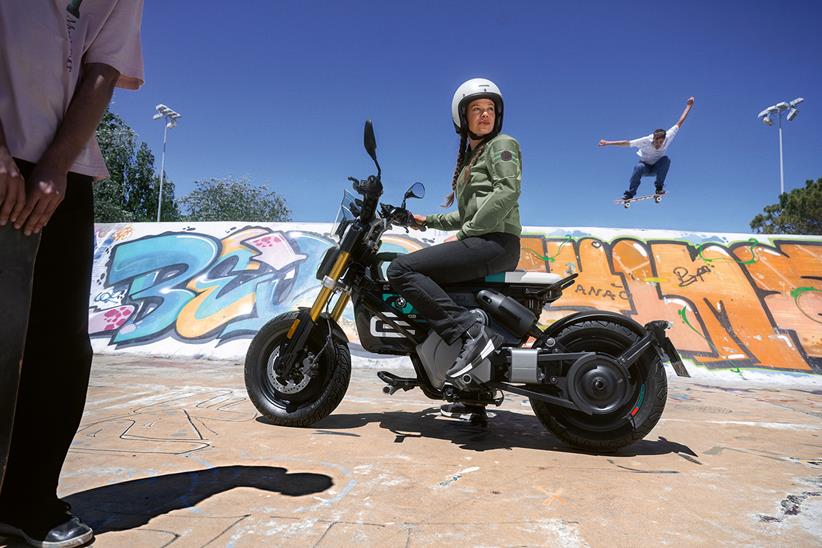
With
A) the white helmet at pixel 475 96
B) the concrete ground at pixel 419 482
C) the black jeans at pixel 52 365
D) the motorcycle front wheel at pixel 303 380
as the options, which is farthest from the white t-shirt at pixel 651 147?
the black jeans at pixel 52 365

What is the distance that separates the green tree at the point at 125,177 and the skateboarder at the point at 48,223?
99.0ft

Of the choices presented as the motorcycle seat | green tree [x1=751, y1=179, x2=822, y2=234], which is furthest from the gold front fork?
green tree [x1=751, y1=179, x2=822, y2=234]

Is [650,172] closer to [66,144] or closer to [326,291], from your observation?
[326,291]

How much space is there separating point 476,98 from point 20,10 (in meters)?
2.57

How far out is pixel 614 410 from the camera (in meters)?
3.01

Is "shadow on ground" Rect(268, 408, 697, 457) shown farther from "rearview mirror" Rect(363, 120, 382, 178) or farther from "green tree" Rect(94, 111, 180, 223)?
"green tree" Rect(94, 111, 180, 223)

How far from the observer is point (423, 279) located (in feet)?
10.2

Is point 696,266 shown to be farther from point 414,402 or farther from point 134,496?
point 134,496

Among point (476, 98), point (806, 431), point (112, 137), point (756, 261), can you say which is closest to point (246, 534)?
point (476, 98)

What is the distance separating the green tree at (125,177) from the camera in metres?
29.1

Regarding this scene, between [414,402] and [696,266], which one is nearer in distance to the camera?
[414,402]

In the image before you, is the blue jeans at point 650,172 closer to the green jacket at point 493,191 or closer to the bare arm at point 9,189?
the green jacket at point 493,191

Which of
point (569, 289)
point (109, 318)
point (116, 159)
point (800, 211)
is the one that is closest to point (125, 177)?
point (116, 159)

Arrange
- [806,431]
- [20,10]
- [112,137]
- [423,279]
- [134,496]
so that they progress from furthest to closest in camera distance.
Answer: [112,137] < [806,431] < [423,279] < [134,496] < [20,10]
